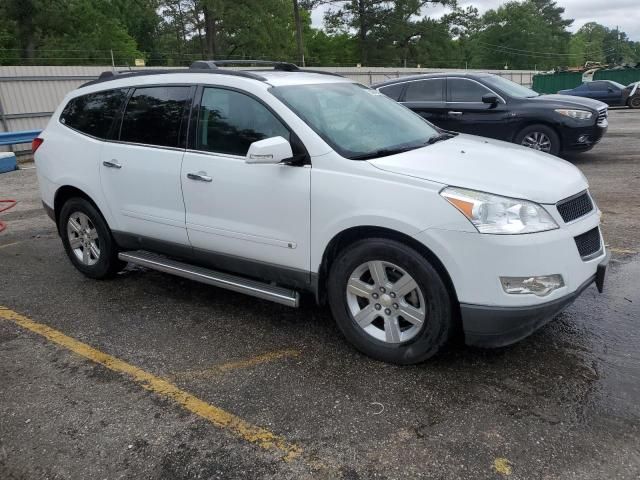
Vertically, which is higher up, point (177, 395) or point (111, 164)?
point (111, 164)

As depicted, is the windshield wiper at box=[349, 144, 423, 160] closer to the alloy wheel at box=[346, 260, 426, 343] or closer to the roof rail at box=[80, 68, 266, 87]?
the alloy wheel at box=[346, 260, 426, 343]

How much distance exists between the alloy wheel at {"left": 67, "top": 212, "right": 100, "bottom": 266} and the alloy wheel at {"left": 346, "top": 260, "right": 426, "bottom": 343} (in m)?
2.76

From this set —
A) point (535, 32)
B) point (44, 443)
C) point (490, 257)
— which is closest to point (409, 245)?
point (490, 257)

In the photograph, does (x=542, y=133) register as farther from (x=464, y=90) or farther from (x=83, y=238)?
(x=83, y=238)

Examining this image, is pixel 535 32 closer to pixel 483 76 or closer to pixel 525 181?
pixel 483 76

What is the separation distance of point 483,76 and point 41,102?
13366 millimetres

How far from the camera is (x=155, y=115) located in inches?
179

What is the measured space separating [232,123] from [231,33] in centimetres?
4476

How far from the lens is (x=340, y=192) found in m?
3.47

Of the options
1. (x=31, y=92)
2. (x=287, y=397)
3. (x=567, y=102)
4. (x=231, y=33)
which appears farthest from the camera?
(x=231, y=33)

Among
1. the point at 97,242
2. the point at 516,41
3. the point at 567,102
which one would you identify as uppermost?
the point at 567,102

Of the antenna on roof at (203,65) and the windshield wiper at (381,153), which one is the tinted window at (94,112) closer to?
the antenna on roof at (203,65)

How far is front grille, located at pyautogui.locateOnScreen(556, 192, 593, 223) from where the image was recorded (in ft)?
10.8

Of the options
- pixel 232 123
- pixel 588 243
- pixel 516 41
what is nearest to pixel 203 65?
pixel 232 123
